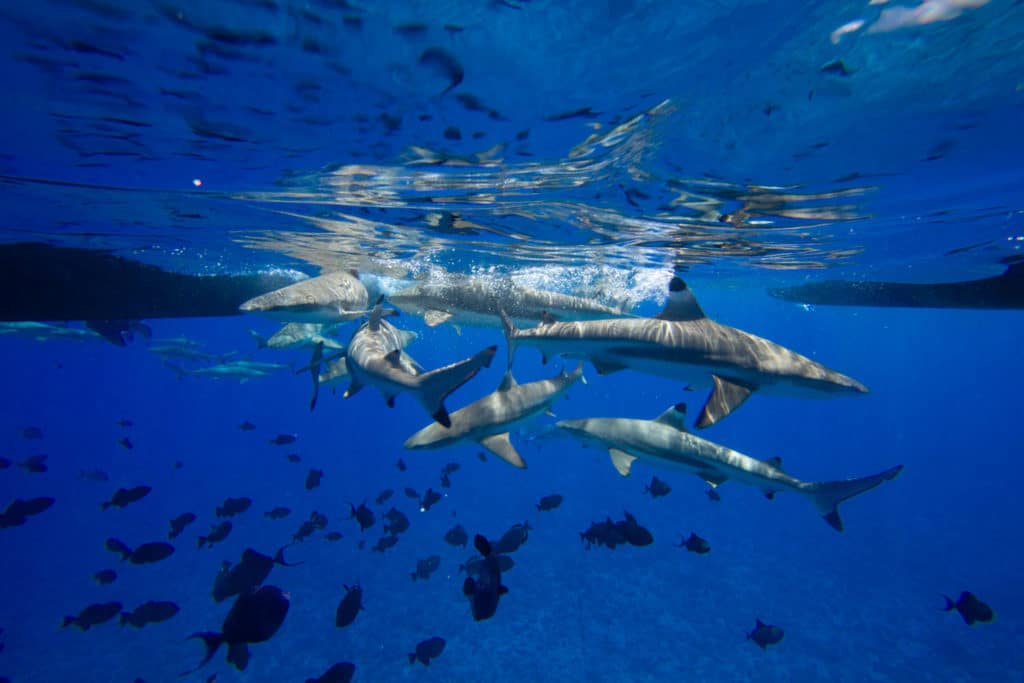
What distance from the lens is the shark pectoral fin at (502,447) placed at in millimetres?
6441

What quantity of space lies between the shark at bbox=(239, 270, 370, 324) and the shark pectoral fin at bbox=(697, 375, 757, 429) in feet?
20.7

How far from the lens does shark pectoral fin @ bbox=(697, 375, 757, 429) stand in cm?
517

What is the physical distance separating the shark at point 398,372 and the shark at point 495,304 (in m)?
4.43

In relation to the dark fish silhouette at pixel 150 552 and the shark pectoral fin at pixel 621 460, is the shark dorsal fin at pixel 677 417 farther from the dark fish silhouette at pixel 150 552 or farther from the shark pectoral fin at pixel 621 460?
the dark fish silhouette at pixel 150 552

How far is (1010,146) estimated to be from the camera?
733cm

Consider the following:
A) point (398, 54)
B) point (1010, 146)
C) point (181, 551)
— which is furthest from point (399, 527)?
point (181, 551)

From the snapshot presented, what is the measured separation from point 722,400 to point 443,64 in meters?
5.34

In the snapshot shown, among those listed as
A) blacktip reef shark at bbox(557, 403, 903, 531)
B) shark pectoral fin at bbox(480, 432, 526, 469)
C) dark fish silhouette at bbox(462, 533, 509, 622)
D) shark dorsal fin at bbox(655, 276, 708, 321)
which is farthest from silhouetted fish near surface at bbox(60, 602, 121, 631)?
shark dorsal fin at bbox(655, 276, 708, 321)

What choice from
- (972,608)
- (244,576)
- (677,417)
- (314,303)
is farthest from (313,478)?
(972,608)

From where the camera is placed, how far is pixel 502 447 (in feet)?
22.1

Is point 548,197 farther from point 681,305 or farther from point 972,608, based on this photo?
point 972,608

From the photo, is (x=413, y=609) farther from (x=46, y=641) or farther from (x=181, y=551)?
(x=181, y=551)

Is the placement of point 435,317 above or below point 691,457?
above

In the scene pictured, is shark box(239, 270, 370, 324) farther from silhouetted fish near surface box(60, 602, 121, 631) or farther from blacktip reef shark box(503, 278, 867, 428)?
silhouetted fish near surface box(60, 602, 121, 631)
